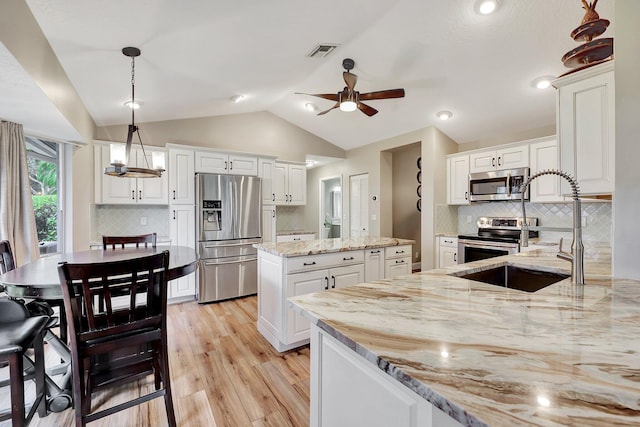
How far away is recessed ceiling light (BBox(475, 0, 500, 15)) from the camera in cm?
242

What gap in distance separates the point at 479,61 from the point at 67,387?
4.52 metres

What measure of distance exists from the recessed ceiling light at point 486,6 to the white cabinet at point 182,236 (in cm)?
391

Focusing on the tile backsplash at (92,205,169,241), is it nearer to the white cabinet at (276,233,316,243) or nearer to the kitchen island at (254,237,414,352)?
the white cabinet at (276,233,316,243)

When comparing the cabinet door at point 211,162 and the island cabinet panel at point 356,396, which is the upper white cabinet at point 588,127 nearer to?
the island cabinet panel at point 356,396

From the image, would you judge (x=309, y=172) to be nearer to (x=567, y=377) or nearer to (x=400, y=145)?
(x=400, y=145)

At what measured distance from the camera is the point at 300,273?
2.53 meters

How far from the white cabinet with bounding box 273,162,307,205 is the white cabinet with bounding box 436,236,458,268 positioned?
247 centimetres

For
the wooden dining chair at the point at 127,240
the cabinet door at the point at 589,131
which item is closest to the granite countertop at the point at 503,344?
the cabinet door at the point at 589,131

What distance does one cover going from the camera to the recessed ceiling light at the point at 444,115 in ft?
13.7

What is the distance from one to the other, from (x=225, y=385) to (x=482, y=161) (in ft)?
14.2

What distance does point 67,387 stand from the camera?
6.32ft

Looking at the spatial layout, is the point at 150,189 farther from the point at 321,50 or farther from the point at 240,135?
the point at 321,50

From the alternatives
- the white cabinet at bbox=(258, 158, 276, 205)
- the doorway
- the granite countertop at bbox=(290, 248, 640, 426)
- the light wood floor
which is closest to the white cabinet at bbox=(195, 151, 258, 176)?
the white cabinet at bbox=(258, 158, 276, 205)

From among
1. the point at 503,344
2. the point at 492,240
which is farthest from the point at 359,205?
the point at 503,344
